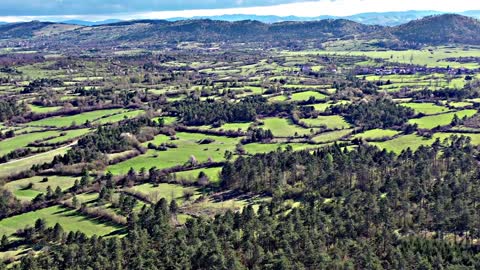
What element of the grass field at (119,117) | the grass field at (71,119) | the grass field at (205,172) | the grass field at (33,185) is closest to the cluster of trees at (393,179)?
the grass field at (205,172)

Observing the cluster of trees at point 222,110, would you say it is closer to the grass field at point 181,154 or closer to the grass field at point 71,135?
the grass field at point 181,154

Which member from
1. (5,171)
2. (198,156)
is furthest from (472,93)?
(5,171)

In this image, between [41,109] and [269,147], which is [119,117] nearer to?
[41,109]

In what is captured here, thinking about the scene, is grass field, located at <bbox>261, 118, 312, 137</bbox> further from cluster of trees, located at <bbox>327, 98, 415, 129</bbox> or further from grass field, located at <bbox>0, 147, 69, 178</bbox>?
grass field, located at <bbox>0, 147, 69, 178</bbox>

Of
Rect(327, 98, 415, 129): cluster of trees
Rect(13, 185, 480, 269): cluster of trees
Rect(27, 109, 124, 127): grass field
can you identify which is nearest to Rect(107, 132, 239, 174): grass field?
Rect(13, 185, 480, 269): cluster of trees

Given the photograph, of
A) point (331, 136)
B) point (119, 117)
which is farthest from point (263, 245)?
point (119, 117)
